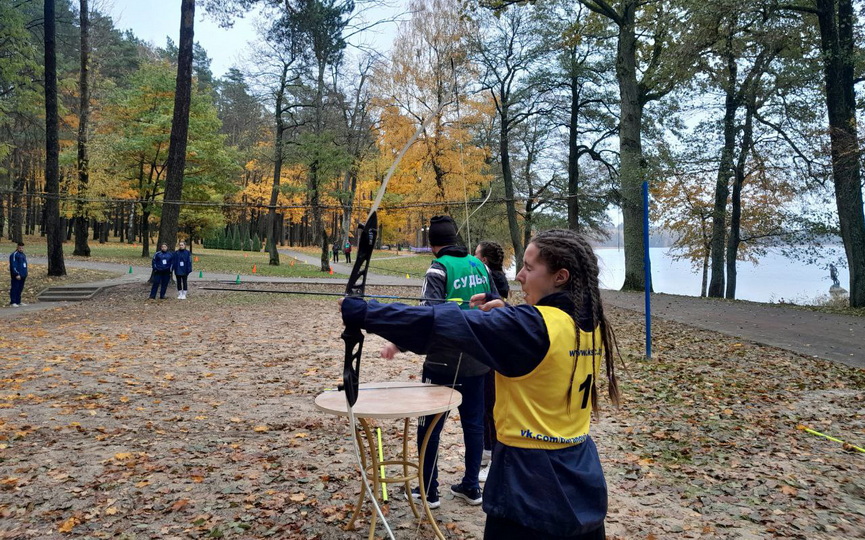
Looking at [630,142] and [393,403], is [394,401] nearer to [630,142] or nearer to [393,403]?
[393,403]

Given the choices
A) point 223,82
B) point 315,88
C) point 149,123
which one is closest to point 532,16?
point 315,88

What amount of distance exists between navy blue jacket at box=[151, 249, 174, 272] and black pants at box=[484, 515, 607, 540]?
52.2ft

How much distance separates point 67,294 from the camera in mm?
16672

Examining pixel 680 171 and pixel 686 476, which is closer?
pixel 686 476

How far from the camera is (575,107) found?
25.3 m

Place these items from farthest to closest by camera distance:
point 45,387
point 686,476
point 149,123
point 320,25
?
point 149,123
point 320,25
point 45,387
point 686,476

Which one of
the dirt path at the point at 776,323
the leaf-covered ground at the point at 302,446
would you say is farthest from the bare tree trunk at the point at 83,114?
the dirt path at the point at 776,323

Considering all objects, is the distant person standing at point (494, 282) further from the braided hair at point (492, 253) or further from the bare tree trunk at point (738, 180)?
the bare tree trunk at point (738, 180)

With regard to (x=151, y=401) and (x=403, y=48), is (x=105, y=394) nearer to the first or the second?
(x=151, y=401)

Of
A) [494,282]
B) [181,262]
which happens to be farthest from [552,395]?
[181,262]

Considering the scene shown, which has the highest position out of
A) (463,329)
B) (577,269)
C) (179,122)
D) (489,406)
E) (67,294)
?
(179,122)

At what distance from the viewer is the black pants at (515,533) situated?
5.80 ft

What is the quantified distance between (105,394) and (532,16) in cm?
2219

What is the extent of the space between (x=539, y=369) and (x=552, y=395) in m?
0.11
